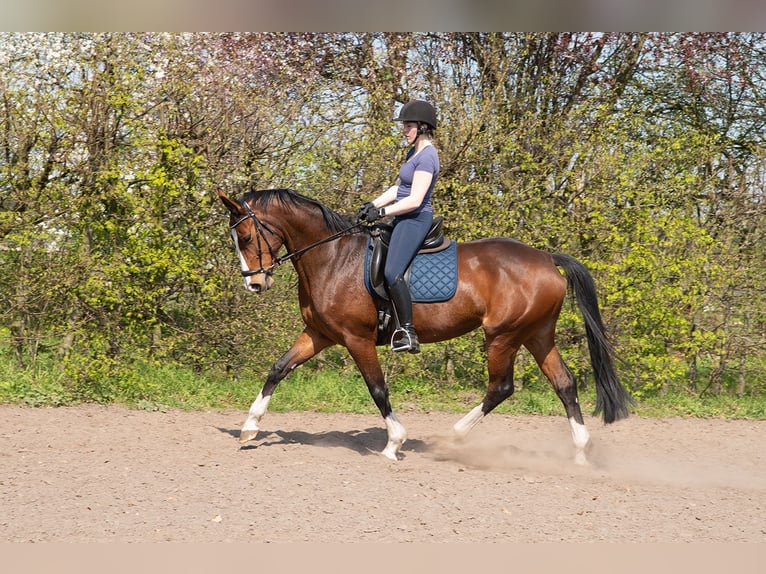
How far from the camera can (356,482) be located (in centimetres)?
566

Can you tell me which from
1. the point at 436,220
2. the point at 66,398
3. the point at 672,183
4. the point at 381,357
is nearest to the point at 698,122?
the point at 672,183

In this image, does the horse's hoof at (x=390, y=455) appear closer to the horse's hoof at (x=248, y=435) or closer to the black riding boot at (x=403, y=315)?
the black riding boot at (x=403, y=315)

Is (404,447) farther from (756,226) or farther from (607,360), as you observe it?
(756,226)

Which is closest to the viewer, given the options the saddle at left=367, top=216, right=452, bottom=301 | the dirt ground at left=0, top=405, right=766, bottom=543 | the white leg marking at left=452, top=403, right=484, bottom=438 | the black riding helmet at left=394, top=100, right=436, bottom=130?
the dirt ground at left=0, top=405, right=766, bottom=543

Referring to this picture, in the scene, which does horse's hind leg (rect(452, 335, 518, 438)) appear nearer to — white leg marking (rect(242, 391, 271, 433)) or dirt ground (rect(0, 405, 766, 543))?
dirt ground (rect(0, 405, 766, 543))

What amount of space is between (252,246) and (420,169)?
1.47 meters

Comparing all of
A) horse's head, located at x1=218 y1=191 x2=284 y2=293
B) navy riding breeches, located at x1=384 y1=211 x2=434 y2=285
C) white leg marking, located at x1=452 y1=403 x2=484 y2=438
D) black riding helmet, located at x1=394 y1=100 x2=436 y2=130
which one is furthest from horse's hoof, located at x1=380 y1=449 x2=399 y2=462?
black riding helmet, located at x1=394 y1=100 x2=436 y2=130

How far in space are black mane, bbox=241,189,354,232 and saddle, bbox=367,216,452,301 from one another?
0.28m

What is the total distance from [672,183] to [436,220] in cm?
431

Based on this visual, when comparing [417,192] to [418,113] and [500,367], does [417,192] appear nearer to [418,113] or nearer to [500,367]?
[418,113]

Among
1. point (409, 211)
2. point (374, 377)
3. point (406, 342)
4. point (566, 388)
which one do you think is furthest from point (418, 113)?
point (566, 388)

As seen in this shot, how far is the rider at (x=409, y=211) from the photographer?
6.39m

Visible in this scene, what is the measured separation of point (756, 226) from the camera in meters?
Result: 9.84

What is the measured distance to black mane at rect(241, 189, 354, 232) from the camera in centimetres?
669
